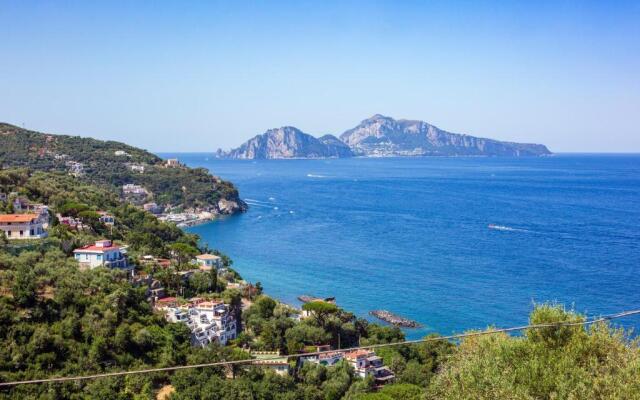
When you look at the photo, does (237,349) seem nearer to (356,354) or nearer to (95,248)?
(356,354)

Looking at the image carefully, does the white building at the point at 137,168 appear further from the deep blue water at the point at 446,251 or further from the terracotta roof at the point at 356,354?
the terracotta roof at the point at 356,354

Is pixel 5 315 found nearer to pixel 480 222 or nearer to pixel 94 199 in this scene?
pixel 94 199

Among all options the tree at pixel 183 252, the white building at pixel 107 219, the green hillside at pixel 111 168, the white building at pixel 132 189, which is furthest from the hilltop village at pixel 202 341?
the green hillside at pixel 111 168

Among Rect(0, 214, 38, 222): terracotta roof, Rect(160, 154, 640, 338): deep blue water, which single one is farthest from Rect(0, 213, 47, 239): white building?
Rect(160, 154, 640, 338): deep blue water

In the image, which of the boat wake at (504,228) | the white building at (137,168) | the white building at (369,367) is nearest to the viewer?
the white building at (369,367)

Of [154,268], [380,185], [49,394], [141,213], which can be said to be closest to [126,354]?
[49,394]
